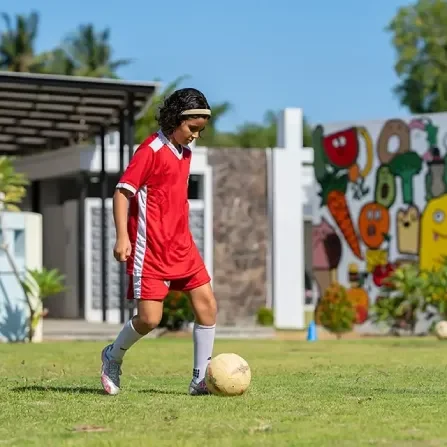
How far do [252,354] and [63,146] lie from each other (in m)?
19.4

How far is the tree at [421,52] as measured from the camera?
66.0 metres

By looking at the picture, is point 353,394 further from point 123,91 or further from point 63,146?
point 63,146

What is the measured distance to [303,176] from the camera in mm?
33906

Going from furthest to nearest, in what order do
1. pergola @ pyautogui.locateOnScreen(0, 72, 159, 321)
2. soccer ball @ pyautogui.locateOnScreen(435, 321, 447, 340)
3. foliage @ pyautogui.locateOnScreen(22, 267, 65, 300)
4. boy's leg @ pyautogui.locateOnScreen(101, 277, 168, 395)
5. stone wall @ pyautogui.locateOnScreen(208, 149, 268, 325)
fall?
1. stone wall @ pyautogui.locateOnScreen(208, 149, 268, 325)
2. pergola @ pyautogui.locateOnScreen(0, 72, 159, 321)
3. soccer ball @ pyautogui.locateOnScreen(435, 321, 447, 340)
4. foliage @ pyautogui.locateOnScreen(22, 267, 65, 300)
5. boy's leg @ pyautogui.locateOnScreen(101, 277, 168, 395)

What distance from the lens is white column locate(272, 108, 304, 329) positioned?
32.0 m

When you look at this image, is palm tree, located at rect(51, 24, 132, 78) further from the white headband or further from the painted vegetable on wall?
the white headband

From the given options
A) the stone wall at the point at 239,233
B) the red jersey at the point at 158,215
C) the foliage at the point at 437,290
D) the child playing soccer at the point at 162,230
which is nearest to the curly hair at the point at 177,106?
the child playing soccer at the point at 162,230

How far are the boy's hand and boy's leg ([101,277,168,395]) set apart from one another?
303 mm

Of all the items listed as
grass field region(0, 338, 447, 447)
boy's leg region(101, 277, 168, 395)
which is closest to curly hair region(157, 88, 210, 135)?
boy's leg region(101, 277, 168, 395)

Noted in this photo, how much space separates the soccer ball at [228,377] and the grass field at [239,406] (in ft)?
0.31

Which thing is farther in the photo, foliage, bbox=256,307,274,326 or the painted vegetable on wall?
foliage, bbox=256,307,274,326

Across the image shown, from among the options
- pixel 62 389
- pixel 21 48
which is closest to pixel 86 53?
pixel 21 48

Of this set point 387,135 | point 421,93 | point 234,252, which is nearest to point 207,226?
point 234,252

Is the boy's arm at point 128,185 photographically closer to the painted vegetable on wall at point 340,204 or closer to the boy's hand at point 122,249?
the boy's hand at point 122,249
